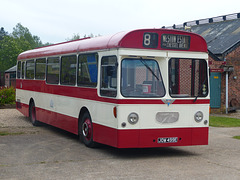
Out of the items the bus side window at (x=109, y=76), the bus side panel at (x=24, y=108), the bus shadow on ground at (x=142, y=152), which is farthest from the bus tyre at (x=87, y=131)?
the bus side panel at (x=24, y=108)

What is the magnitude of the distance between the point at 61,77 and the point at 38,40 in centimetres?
14067

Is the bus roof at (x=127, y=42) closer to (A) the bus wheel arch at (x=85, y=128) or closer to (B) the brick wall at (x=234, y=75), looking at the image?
(A) the bus wheel arch at (x=85, y=128)

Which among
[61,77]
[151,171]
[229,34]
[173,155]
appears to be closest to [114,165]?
[151,171]

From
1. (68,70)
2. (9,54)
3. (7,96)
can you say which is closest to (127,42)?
(68,70)

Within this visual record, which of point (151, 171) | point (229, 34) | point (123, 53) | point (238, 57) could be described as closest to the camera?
point (151, 171)

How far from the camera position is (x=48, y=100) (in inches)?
571

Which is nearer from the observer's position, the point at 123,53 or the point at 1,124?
the point at 123,53

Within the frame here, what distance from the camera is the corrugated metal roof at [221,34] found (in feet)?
81.5

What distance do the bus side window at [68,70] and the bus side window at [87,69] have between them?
43 centimetres

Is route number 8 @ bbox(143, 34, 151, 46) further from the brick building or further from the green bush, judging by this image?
the green bush

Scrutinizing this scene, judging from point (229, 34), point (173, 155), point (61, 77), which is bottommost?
point (173, 155)

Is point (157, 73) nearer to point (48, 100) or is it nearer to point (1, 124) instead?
point (48, 100)

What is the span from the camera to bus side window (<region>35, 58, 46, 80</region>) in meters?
15.1

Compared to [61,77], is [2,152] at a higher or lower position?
lower
